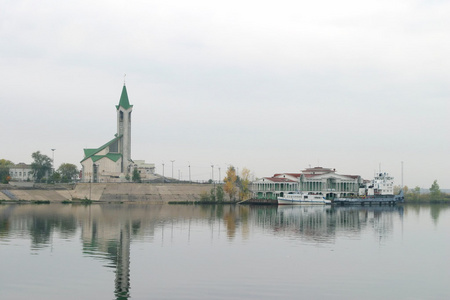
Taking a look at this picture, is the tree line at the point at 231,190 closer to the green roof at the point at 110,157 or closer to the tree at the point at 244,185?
the tree at the point at 244,185

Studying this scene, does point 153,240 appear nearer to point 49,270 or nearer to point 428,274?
point 49,270

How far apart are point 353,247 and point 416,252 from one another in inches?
229

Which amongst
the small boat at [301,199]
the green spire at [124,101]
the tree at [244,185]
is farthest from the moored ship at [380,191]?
the green spire at [124,101]

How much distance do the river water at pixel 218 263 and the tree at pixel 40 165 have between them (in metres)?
129

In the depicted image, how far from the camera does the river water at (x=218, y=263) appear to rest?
114ft

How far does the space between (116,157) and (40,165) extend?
35777 mm

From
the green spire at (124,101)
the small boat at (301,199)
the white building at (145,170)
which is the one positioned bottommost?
the small boat at (301,199)

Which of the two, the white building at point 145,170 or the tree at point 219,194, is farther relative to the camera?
the white building at point 145,170

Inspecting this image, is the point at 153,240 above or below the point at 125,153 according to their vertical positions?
below

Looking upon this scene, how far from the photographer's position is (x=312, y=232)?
69.3 meters

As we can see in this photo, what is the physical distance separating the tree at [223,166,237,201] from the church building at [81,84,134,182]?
32.2 meters

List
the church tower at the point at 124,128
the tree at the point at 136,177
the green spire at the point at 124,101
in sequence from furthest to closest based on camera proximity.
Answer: the green spire at the point at 124,101, the church tower at the point at 124,128, the tree at the point at 136,177

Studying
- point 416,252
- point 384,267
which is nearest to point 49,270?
point 384,267

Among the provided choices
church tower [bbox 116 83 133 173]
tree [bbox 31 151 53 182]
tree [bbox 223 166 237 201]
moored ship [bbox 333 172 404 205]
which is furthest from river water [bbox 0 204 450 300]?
tree [bbox 31 151 53 182]
